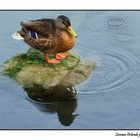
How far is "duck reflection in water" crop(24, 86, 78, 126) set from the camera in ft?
52.9

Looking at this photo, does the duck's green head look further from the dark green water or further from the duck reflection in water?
the duck reflection in water

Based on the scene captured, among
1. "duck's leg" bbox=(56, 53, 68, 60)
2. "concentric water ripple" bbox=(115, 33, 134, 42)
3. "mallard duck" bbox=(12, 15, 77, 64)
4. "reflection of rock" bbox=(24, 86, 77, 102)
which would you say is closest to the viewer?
"reflection of rock" bbox=(24, 86, 77, 102)

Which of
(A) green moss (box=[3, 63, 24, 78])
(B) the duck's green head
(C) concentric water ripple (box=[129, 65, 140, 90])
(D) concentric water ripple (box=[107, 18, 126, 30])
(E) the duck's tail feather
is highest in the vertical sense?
(D) concentric water ripple (box=[107, 18, 126, 30])

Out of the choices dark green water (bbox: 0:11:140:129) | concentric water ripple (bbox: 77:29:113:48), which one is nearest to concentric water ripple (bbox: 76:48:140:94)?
dark green water (bbox: 0:11:140:129)

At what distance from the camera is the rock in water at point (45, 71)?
661 inches

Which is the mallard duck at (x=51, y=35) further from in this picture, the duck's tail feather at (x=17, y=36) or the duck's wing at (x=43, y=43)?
the duck's tail feather at (x=17, y=36)

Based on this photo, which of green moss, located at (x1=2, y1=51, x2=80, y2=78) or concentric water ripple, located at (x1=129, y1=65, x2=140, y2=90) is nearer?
concentric water ripple, located at (x1=129, y1=65, x2=140, y2=90)

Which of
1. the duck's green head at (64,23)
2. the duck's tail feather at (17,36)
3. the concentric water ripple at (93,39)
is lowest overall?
the duck's green head at (64,23)

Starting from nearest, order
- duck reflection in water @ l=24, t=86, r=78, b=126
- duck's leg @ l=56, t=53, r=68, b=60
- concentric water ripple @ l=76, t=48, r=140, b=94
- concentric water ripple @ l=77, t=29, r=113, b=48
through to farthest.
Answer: duck reflection in water @ l=24, t=86, r=78, b=126 < concentric water ripple @ l=76, t=48, r=140, b=94 < duck's leg @ l=56, t=53, r=68, b=60 < concentric water ripple @ l=77, t=29, r=113, b=48

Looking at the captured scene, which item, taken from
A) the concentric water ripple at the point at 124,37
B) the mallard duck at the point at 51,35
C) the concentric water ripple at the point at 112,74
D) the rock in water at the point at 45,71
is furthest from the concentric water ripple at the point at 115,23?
the mallard duck at the point at 51,35

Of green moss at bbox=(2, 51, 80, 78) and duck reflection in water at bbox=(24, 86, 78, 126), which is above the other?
green moss at bbox=(2, 51, 80, 78)

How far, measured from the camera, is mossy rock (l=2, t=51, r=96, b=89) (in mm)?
16812

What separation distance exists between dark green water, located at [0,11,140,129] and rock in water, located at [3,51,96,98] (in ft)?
0.50

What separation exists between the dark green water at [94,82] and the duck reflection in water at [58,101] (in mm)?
17
